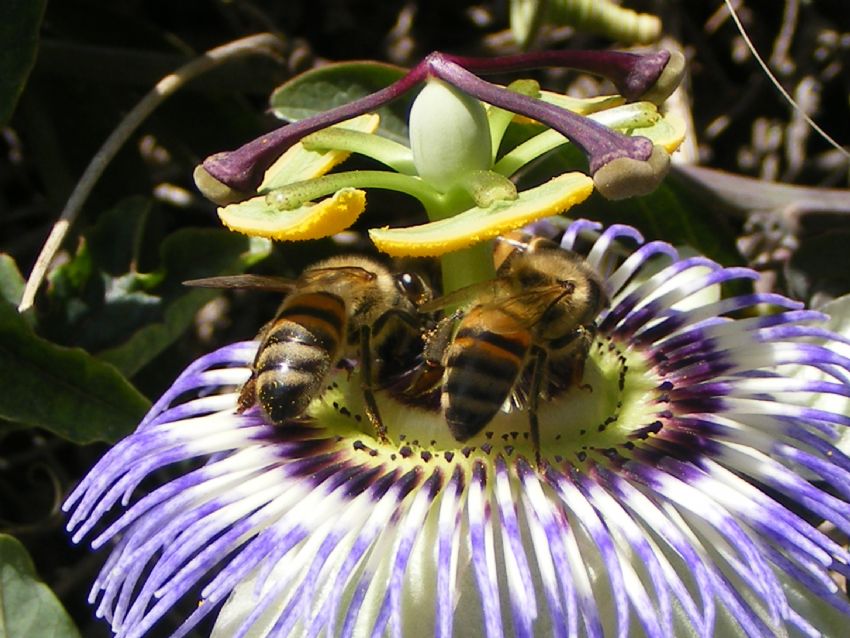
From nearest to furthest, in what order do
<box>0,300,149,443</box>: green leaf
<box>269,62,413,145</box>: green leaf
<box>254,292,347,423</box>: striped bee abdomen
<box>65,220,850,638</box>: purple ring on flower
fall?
<box>65,220,850,638</box>: purple ring on flower → <box>254,292,347,423</box>: striped bee abdomen → <box>0,300,149,443</box>: green leaf → <box>269,62,413,145</box>: green leaf

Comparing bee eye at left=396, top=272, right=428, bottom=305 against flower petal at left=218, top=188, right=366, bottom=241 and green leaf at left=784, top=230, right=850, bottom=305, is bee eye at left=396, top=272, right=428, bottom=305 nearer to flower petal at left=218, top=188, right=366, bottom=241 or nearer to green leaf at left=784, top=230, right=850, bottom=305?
flower petal at left=218, top=188, right=366, bottom=241

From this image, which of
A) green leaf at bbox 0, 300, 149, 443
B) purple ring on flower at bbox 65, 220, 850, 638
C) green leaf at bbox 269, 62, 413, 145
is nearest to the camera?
purple ring on flower at bbox 65, 220, 850, 638

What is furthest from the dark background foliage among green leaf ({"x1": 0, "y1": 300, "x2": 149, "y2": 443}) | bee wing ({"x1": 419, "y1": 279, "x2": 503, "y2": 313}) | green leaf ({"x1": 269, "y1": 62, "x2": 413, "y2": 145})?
bee wing ({"x1": 419, "y1": 279, "x2": 503, "y2": 313})

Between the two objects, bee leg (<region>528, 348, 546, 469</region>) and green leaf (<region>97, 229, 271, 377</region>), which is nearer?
bee leg (<region>528, 348, 546, 469</region>)

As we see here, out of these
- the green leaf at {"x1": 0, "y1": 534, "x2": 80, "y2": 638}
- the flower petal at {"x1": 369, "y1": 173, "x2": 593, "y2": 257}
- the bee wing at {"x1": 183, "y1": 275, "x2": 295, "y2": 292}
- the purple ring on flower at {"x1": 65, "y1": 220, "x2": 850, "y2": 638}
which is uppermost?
the flower petal at {"x1": 369, "y1": 173, "x2": 593, "y2": 257}

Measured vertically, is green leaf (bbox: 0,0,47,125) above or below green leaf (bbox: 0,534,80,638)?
above

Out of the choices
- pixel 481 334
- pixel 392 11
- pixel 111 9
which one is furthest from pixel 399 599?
pixel 392 11

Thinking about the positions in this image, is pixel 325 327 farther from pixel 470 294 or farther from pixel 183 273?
pixel 183 273
